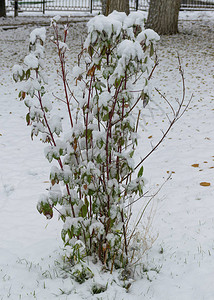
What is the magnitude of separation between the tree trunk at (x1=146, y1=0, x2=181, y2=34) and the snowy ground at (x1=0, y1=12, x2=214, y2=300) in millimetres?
4906

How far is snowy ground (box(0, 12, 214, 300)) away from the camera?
9.86ft

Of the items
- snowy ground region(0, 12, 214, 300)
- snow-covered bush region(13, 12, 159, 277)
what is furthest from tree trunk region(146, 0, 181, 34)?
snow-covered bush region(13, 12, 159, 277)

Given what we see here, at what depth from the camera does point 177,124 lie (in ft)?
24.1

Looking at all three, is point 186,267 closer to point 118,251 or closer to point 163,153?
point 118,251

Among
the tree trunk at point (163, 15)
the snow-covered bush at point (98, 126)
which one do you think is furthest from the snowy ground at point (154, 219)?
the tree trunk at point (163, 15)

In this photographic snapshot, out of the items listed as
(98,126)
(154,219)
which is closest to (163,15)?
(154,219)

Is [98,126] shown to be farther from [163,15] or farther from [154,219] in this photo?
[163,15]

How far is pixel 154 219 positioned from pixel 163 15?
35.0 ft

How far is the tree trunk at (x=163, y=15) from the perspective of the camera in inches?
509

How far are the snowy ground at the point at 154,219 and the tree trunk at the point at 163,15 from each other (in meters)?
4.91

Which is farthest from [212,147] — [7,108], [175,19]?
[175,19]

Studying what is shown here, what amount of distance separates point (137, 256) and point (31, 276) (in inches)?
36.3

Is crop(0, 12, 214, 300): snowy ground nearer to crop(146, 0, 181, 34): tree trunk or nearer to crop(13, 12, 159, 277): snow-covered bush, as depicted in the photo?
crop(13, 12, 159, 277): snow-covered bush

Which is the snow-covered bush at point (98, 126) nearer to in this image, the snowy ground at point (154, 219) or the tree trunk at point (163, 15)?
the snowy ground at point (154, 219)
